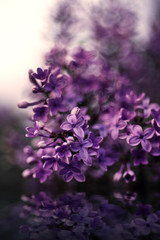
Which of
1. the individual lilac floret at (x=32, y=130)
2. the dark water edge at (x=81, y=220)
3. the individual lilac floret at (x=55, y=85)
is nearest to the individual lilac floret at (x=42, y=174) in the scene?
the dark water edge at (x=81, y=220)

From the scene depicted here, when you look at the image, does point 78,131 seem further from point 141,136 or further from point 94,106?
point 94,106

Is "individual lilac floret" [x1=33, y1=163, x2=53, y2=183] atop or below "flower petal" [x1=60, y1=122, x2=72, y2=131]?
below

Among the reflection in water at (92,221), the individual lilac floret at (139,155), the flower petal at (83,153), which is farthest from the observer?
the individual lilac floret at (139,155)

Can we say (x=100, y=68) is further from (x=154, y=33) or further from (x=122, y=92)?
(x=154, y=33)

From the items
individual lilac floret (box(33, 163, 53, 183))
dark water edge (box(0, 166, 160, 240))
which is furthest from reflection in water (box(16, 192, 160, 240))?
individual lilac floret (box(33, 163, 53, 183))

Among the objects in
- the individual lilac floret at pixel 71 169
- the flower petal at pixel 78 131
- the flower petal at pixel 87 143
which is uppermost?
the flower petal at pixel 78 131

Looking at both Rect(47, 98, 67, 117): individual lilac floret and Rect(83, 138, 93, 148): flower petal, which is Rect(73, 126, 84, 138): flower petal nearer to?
Rect(83, 138, 93, 148): flower petal

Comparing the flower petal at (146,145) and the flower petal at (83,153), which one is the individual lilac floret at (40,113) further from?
the flower petal at (146,145)

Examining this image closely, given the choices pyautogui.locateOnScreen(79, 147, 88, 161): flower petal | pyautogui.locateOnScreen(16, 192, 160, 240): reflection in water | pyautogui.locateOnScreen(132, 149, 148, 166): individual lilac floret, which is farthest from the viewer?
pyautogui.locateOnScreen(132, 149, 148, 166): individual lilac floret
